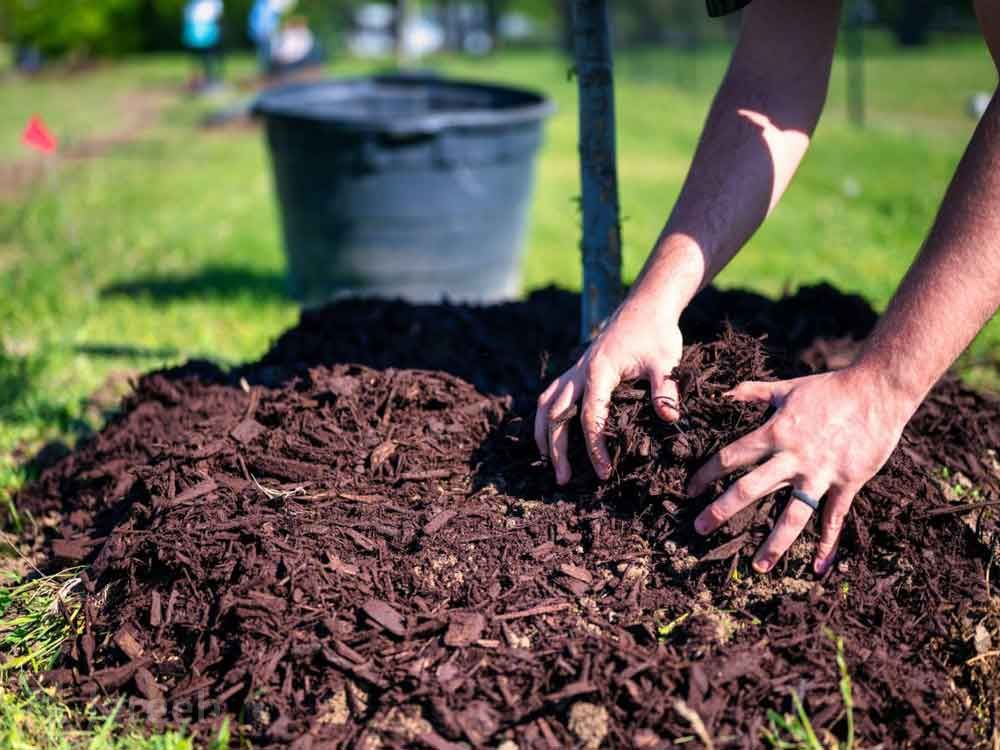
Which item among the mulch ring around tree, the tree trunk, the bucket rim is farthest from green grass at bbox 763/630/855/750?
the bucket rim

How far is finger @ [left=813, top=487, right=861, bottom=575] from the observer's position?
204cm

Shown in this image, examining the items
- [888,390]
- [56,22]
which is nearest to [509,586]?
[888,390]

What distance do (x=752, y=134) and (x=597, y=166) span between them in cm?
65

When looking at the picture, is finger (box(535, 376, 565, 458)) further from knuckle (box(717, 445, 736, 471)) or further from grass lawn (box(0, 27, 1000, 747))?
grass lawn (box(0, 27, 1000, 747))

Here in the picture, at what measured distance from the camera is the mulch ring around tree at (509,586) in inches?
76.5

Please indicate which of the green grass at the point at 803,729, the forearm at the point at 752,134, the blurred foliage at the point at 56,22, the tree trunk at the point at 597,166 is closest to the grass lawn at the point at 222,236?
the tree trunk at the point at 597,166

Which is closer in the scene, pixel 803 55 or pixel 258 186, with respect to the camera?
pixel 803 55

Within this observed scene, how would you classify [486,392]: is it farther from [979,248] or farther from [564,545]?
[979,248]

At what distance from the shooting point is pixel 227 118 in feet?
54.1

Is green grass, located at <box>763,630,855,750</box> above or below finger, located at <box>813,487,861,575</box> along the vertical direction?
below

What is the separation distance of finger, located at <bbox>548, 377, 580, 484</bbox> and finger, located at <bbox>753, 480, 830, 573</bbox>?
54 centimetres

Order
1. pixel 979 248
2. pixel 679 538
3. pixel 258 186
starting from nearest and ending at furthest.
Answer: pixel 979 248, pixel 679 538, pixel 258 186

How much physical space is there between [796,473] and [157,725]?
5.06ft

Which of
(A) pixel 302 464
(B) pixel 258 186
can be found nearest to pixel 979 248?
(A) pixel 302 464
